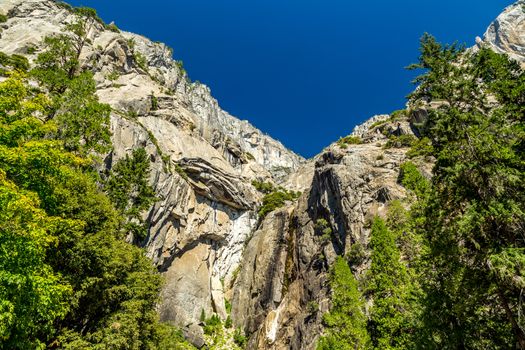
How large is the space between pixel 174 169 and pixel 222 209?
12.8 metres

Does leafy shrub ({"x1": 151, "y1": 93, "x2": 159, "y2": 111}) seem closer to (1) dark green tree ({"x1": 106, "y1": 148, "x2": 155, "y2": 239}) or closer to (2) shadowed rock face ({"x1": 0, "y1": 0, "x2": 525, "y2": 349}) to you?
(2) shadowed rock face ({"x1": 0, "y1": 0, "x2": 525, "y2": 349})

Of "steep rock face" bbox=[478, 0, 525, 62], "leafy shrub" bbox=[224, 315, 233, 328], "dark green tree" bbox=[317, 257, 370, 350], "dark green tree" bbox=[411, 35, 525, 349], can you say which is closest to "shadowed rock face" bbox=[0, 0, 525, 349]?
"leafy shrub" bbox=[224, 315, 233, 328]

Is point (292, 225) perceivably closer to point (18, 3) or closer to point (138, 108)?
point (138, 108)

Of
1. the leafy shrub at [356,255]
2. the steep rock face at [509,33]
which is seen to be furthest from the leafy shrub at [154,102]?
the steep rock face at [509,33]

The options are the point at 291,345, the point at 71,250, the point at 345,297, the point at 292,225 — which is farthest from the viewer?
the point at 292,225

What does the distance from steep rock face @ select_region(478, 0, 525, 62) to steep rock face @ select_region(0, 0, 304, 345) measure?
367ft

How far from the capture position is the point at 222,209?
201 feet

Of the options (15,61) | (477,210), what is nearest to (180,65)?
(15,61)

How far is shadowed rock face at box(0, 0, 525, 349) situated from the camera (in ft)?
138

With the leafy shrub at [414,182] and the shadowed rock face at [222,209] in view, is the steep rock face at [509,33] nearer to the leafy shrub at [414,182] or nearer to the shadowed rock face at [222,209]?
the shadowed rock face at [222,209]

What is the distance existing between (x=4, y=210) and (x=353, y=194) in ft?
126

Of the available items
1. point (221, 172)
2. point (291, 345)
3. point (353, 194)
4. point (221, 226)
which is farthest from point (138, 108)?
Result: point (291, 345)

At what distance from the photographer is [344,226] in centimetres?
4191

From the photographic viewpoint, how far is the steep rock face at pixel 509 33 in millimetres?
121938
